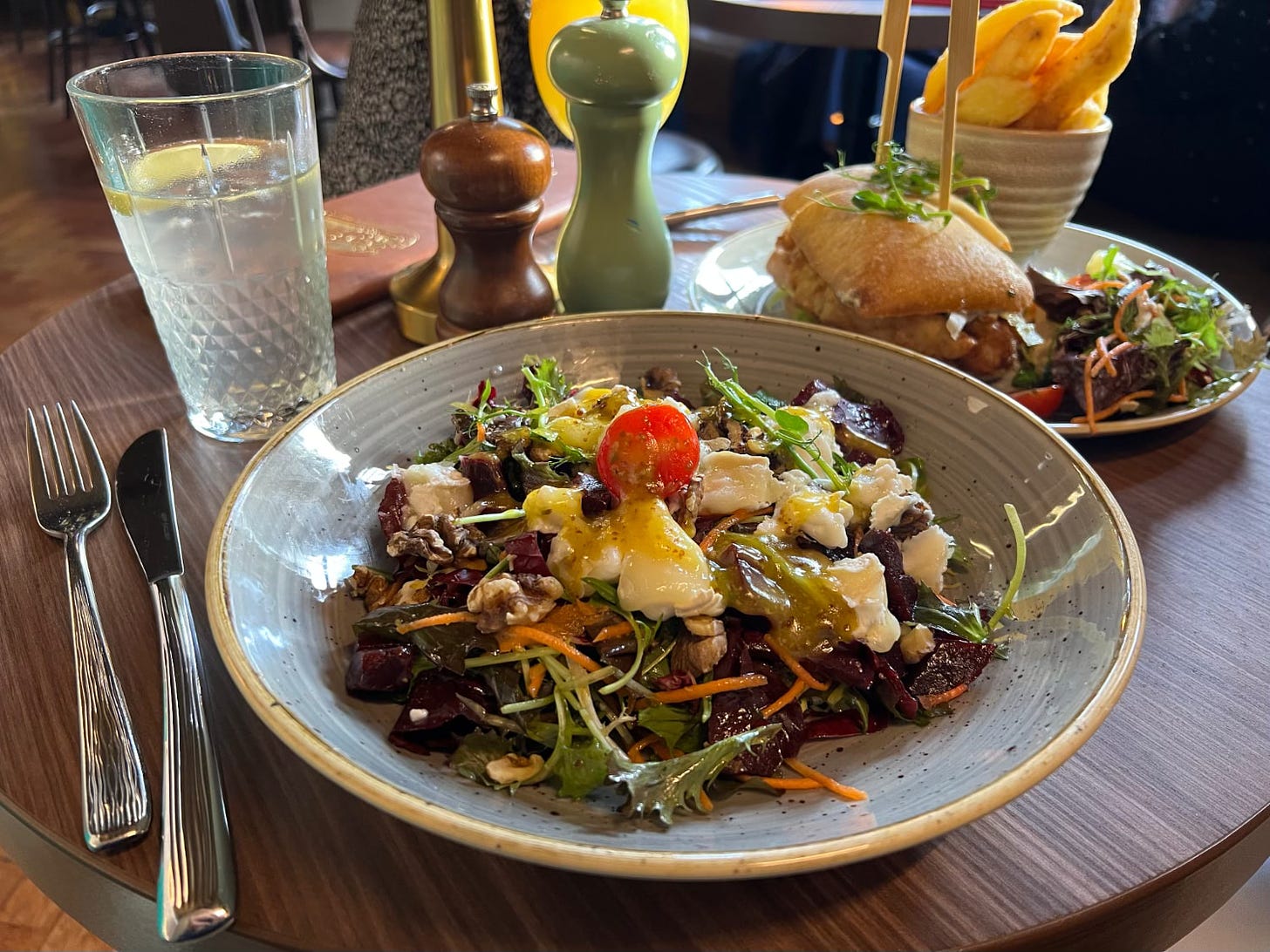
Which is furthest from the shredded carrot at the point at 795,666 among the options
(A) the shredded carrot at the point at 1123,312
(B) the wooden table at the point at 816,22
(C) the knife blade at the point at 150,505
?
(B) the wooden table at the point at 816,22

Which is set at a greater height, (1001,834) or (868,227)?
(868,227)

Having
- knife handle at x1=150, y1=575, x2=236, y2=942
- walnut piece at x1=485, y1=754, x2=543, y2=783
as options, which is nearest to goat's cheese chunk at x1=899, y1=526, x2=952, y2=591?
walnut piece at x1=485, y1=754, x2=543, y2=783

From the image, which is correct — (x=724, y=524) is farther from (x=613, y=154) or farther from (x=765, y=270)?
(x=765, y=270)

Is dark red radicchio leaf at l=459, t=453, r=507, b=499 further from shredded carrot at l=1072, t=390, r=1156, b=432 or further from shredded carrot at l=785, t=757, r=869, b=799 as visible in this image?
shredded carrot at l=1072, t=390, r=1156, b=432

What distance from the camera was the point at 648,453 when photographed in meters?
0.94

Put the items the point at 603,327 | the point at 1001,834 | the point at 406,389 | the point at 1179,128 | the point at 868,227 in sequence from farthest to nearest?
the point at 1179,128, the point at 868,227, the point at 603,327, the point at 406,389, the point at 1001,834

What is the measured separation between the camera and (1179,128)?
361 cm

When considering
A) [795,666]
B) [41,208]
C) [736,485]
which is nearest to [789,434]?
[736,485]

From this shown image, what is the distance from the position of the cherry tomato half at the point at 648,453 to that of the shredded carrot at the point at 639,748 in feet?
0.80

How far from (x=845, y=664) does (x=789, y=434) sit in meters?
0.33

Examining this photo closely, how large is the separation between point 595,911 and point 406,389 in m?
0.74

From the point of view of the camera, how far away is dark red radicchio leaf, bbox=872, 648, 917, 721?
0.87m

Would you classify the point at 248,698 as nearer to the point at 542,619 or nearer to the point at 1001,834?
the point at 542,619

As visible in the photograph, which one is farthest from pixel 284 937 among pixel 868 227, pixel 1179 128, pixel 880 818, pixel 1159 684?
pixel 1179 128
